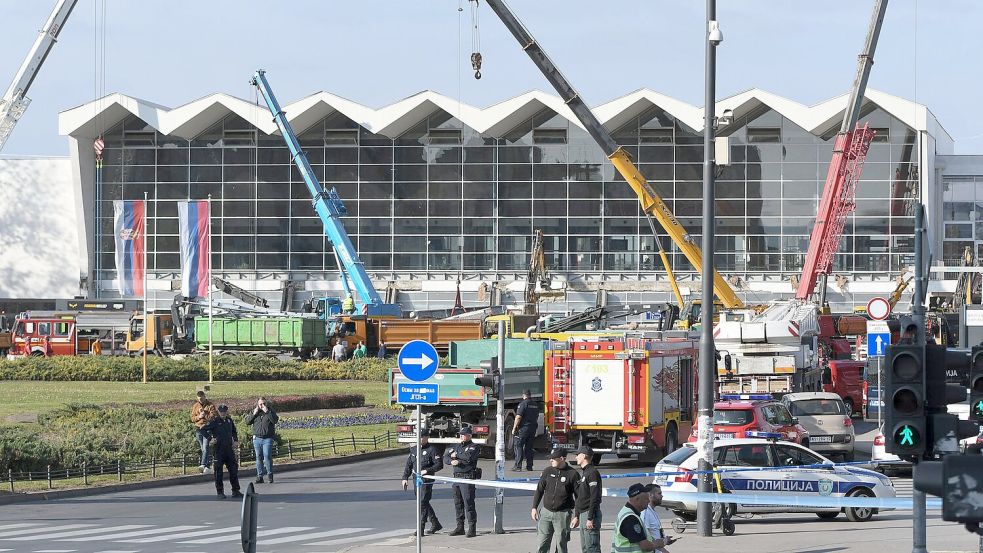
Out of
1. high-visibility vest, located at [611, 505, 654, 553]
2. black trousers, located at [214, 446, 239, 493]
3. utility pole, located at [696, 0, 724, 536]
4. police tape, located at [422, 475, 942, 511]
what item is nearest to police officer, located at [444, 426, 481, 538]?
police tape, located at [422, 475, 942, 511]

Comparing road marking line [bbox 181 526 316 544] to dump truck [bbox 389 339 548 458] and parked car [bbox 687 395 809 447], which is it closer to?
dump truck [bbox 389 339 548 458]

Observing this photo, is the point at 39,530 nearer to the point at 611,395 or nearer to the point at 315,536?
the point at 315,536

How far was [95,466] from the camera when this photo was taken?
2544cm

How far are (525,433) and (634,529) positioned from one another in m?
15.4

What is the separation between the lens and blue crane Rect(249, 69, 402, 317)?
69812 millimetres

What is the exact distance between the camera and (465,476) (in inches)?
730

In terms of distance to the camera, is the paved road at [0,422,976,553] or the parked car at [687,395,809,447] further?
the parked car at [687,395,809,447]

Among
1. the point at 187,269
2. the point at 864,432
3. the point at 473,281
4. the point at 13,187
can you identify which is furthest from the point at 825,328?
the point at 13,187

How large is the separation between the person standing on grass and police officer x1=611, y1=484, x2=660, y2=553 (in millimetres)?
13277

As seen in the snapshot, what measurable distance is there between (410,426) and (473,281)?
2013 inches

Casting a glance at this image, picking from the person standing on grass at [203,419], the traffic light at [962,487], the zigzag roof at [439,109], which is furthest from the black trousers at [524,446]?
the zigzag roof at [439,109]

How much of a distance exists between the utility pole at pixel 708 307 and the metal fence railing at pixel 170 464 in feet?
36.7

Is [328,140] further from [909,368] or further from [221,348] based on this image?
[909,368]

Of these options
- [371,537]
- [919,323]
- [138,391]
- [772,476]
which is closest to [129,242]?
[138,391]
